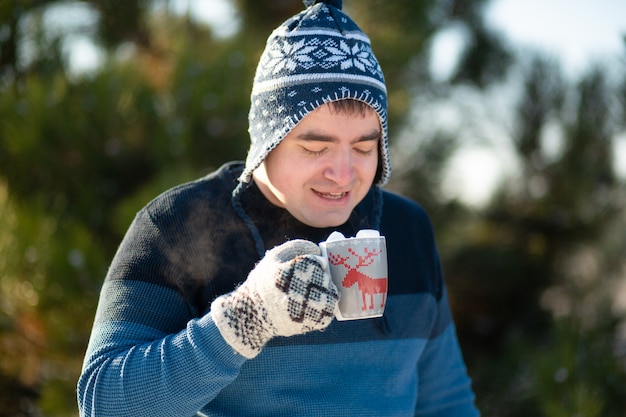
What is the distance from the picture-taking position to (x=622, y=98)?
10.1 ft

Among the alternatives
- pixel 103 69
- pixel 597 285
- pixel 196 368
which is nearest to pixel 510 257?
pixel 597 285

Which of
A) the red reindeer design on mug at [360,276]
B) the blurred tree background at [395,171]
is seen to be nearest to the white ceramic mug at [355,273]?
the red reindeer design on mug at [360,276]

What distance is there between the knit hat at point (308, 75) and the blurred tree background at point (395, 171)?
1.30 metres

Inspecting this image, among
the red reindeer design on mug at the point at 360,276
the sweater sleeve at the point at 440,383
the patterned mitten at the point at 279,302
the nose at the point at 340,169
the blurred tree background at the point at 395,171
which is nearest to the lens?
the patterned mitten at the point at 279,302

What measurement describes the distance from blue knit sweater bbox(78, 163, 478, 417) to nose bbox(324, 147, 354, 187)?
0.54 ft

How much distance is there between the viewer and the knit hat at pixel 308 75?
1410mm

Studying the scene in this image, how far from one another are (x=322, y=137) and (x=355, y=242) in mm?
277

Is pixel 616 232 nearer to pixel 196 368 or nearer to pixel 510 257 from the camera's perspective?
pixel 510 257

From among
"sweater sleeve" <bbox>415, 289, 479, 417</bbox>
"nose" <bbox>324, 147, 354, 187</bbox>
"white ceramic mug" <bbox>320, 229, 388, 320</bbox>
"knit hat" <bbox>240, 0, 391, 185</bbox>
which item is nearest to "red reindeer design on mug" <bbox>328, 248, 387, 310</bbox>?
"white ceramic mug" <bbox>320, 229, 388, 320</bbox>

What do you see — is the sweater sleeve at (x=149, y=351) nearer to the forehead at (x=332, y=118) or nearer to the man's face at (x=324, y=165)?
the man's face at (x=324, y=165)

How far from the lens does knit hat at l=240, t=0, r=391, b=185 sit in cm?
141

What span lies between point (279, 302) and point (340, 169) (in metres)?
0.40

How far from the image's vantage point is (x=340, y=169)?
4.61 ft

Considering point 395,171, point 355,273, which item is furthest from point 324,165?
point 395,171
